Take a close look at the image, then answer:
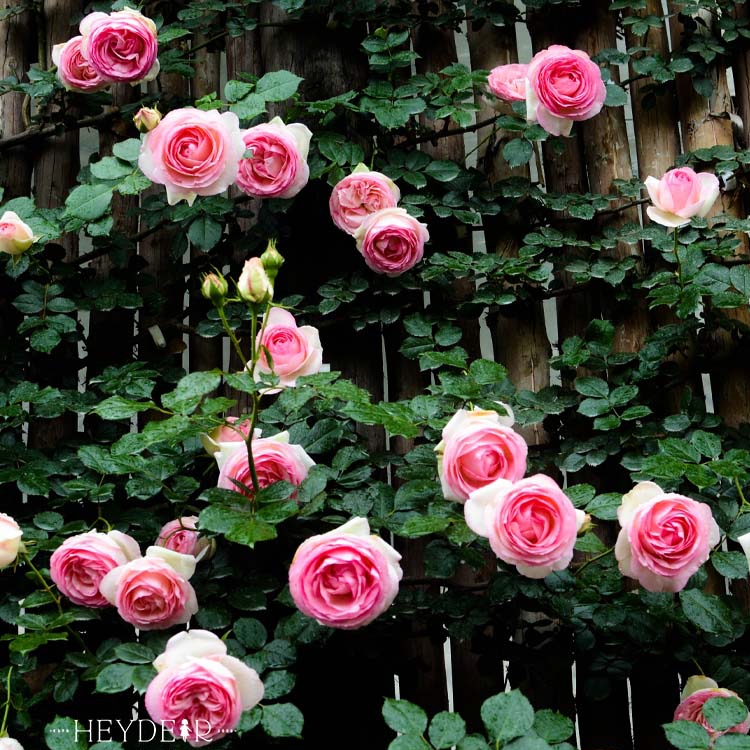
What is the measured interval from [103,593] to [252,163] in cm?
67

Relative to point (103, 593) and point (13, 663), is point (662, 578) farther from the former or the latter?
point (13, 663)

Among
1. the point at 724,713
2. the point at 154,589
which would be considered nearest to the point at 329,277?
the point at 154,589

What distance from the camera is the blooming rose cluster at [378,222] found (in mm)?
1522

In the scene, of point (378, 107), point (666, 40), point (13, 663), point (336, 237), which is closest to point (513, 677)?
point (13, 663)

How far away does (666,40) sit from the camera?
1.77m

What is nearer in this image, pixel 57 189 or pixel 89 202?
pixel 89 202

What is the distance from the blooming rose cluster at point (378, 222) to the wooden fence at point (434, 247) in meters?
0.11

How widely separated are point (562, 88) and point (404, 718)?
0.96 meters

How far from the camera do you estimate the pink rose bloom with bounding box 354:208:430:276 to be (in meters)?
1.52

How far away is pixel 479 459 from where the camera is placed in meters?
1.11

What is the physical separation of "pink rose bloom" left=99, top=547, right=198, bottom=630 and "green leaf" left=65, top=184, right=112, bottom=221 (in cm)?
58

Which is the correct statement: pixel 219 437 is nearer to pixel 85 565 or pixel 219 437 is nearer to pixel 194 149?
pixel 85 565

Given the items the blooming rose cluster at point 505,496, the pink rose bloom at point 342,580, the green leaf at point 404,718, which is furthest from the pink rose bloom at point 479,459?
the green leaf at point 404,718

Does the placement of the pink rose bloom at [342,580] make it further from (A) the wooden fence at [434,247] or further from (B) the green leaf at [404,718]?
(A) the wooden fence at [434,247]
